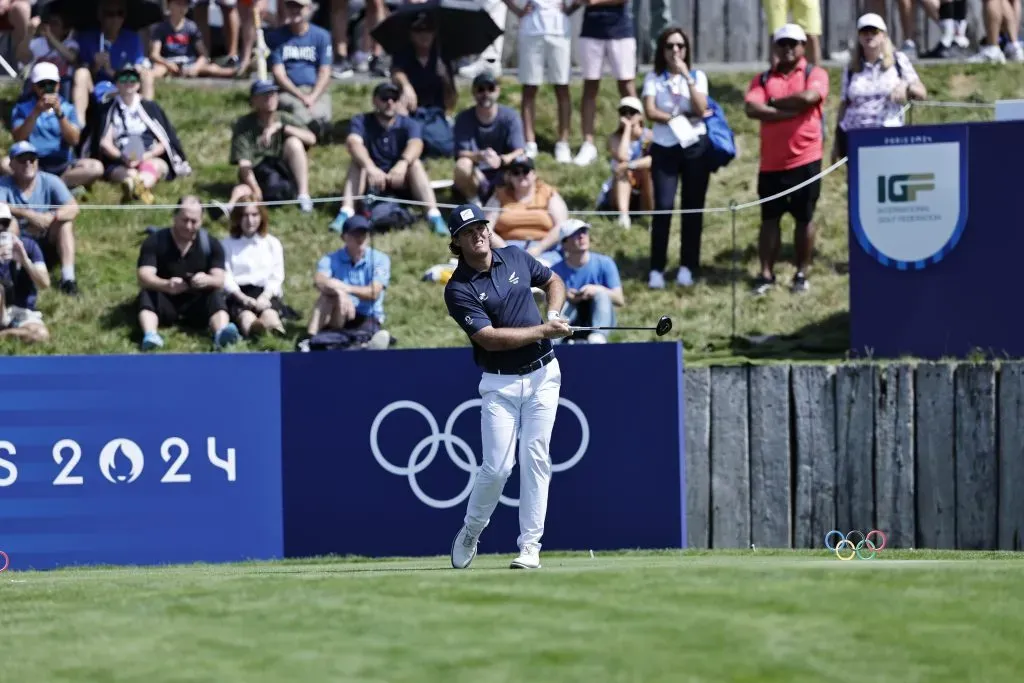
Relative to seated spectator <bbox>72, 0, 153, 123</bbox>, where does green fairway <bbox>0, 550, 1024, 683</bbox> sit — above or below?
below

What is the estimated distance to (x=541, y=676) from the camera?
754cm

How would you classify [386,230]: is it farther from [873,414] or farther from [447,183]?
[873,414]

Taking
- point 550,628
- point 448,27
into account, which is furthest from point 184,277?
point 550,628

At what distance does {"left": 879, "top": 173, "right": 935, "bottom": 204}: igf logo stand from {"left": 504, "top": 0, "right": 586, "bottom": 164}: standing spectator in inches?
194

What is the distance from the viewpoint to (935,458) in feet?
44.6

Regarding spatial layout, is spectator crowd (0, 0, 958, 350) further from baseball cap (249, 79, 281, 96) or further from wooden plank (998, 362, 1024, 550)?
wooden plank (998, 362, 1024, 550)

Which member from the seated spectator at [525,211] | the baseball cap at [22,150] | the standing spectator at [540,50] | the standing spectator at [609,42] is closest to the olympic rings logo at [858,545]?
the seated spectator at [525,211]

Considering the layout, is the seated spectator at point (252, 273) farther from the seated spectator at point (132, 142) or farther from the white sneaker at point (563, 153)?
the white sneaker at point (563, 153)

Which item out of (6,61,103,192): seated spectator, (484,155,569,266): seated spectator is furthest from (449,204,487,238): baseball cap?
(6,61,103,192): seated spectator

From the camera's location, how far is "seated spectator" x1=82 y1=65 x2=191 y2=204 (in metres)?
18.1

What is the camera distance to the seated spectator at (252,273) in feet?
52.6

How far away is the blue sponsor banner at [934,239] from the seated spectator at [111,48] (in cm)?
812

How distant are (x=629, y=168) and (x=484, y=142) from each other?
1421 mm

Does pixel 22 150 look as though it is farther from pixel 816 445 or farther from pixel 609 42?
pixel 816 445
